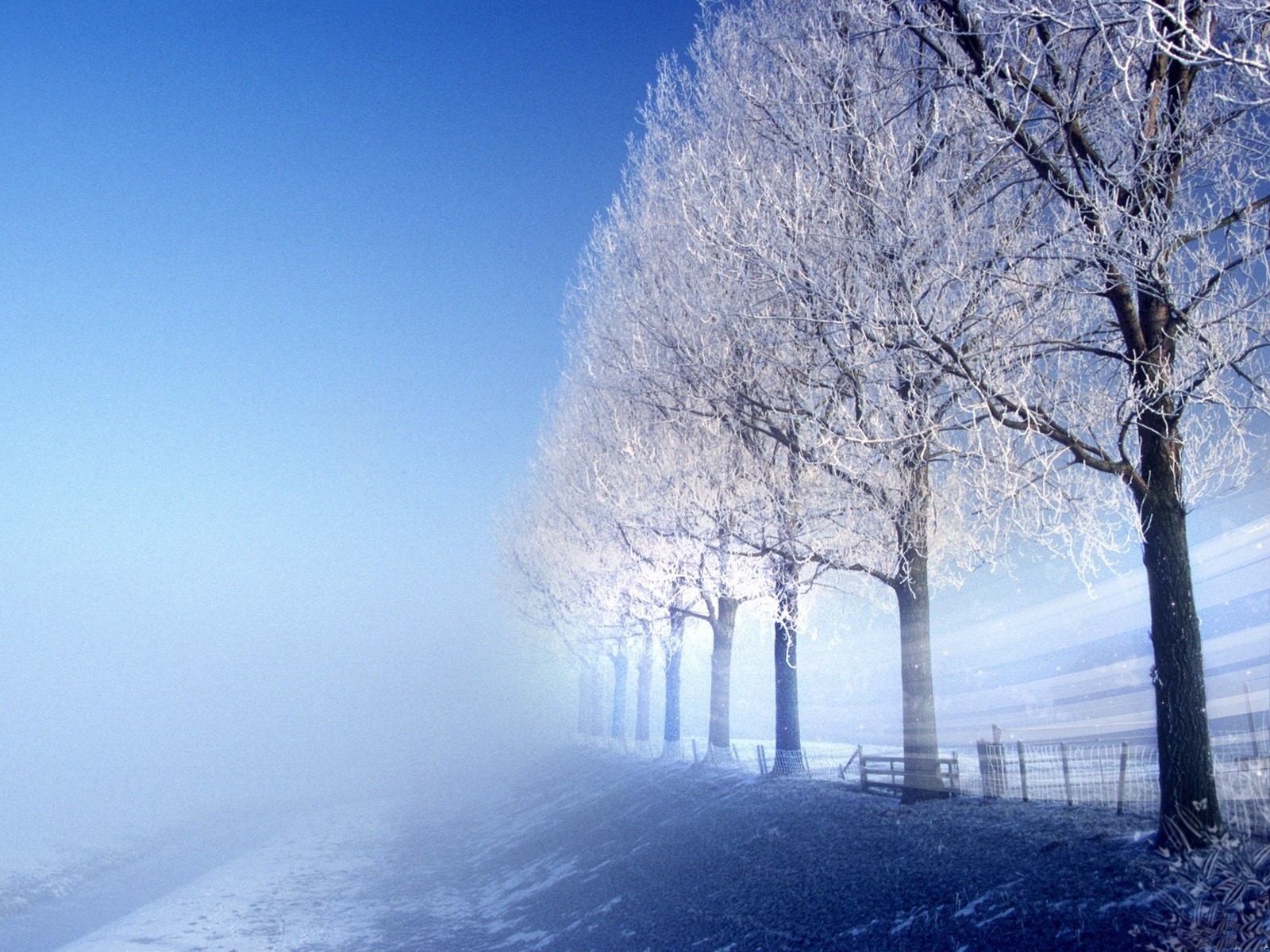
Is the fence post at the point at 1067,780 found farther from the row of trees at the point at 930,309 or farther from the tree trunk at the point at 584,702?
the tree trunk at the point at 584,702

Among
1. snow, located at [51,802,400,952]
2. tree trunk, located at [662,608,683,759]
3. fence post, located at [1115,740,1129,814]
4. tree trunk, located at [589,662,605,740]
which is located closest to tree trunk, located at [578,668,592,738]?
tree trunk, located at [589,662,605,740]

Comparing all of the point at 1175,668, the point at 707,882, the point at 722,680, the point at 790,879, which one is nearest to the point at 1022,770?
the point at 790,879

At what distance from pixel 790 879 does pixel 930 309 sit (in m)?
6.84

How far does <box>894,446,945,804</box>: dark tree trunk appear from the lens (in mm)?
10250

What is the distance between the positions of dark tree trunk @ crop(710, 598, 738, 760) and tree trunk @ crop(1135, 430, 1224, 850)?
36.6 feet

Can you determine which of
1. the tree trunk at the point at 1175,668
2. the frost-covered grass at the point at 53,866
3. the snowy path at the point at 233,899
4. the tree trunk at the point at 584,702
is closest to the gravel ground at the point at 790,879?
the tree trunk at the point at 1175,668

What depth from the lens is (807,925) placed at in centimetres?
783

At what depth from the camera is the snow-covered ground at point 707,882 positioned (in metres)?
6.34

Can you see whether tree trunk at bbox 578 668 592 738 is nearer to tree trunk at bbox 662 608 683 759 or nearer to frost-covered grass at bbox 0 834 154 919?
tree trunk at bbox 662 608 683 759

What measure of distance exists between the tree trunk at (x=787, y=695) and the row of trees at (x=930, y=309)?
0.07m

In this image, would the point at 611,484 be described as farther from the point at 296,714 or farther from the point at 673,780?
the point at 296,714

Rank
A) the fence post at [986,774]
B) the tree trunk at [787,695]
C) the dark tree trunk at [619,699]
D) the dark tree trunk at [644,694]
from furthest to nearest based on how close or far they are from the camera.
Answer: the dark tree trunk at [619,699] → the dark tree trunk at [644,694] → the tree trunk at [787,695] → the fence post at [986,774]

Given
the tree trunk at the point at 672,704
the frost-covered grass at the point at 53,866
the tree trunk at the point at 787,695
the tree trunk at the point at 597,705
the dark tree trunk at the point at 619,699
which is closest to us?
the tree trunk at the point at 787,695

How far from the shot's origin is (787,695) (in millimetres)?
14641
